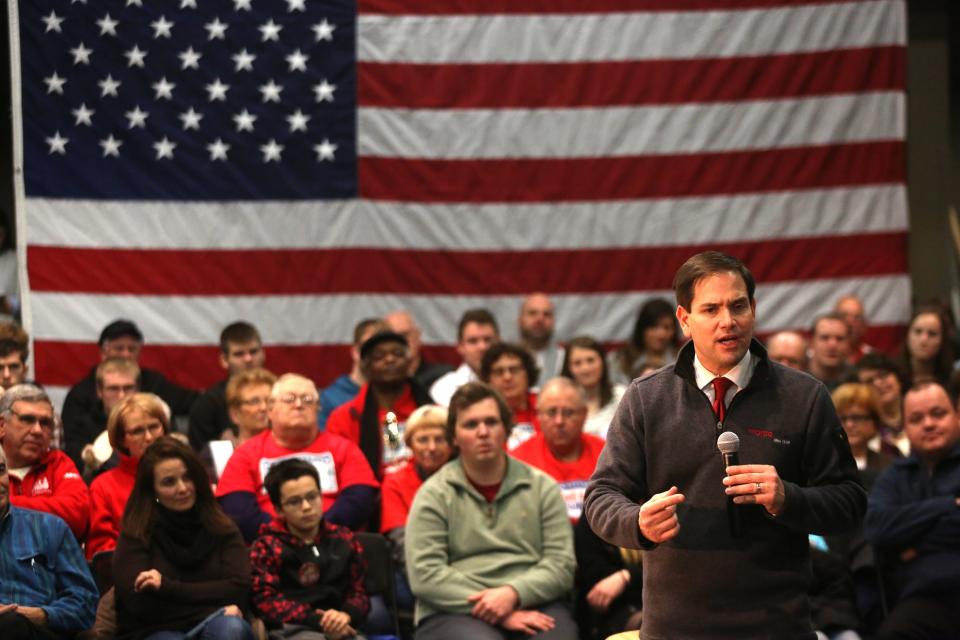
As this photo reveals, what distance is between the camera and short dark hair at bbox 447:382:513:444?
213 inches

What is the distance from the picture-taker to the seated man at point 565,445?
Answer: 586 centimetres

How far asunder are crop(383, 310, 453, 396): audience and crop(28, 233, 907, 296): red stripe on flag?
591mm

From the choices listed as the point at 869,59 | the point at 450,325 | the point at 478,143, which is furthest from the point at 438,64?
the point at 869,59

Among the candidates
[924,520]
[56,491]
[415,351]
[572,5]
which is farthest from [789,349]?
[56,491]

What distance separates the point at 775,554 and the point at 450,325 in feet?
17.8

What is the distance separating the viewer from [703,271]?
289cm

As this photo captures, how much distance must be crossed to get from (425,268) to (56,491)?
3.33m

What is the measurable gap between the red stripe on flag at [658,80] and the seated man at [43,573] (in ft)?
13.7

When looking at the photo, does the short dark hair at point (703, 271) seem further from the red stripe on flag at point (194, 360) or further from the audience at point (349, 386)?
the red stripe on flag at point (194, 360)

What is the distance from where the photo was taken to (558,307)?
8297 millimetres

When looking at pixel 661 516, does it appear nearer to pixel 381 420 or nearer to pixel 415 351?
pixel 381 420

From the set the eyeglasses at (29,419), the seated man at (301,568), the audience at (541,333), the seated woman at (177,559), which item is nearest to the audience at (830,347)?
the audience at (541,333)

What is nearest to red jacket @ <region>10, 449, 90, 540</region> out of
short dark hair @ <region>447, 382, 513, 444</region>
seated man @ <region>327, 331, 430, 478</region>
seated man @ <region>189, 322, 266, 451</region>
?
seated man @ <region>189, 322, 266, 451</region>

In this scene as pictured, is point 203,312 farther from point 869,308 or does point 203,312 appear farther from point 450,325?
point 869,308
